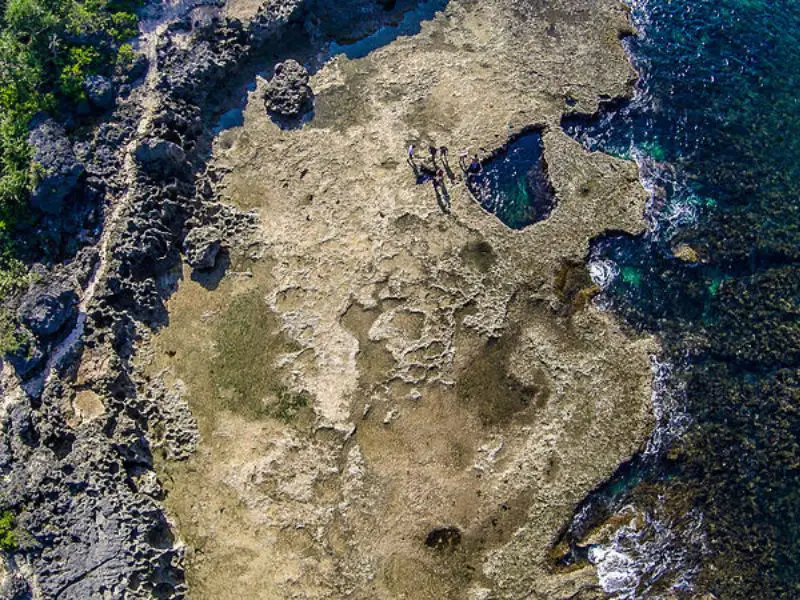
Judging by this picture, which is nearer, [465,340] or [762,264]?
[465,340]

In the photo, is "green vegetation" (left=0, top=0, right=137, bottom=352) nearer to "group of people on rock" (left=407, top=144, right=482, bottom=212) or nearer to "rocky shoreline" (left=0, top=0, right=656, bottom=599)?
"rocky shoreline" (left=0, top=0, right=656, bottom=599)

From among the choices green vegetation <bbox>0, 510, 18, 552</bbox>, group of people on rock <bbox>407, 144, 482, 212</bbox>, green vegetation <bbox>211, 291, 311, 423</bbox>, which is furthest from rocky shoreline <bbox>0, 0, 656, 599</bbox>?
group of people on rock <bbox>407, 144, 482, 212</bbox>

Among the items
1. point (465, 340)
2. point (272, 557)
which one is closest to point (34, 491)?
point (272, 557)

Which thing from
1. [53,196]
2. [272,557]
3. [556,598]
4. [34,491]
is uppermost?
[53,196]

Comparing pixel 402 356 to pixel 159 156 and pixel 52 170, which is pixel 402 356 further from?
pixel 52 170

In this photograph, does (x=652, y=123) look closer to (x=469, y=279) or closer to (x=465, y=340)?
(x=469, y=279)

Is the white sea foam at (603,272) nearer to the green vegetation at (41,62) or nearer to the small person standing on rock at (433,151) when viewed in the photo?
the small person standing on rock at (433,151)
